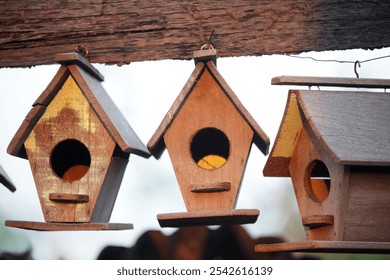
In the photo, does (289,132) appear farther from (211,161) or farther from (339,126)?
(211,161)

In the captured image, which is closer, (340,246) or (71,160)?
(340,246)

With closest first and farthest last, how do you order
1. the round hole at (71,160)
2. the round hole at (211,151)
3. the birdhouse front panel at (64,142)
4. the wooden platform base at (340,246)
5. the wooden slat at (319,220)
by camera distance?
the wooden platform base at (340,246)
the wooden slat at (319,220)
the birdhouse front panel at (64,142)
the round hole at (71,160)
the round hole at (211,151)

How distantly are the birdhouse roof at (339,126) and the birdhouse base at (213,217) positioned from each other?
264 mm

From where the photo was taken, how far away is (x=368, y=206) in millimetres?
1866

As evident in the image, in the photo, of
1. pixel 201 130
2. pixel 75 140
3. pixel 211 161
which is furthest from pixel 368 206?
pixel 75 140

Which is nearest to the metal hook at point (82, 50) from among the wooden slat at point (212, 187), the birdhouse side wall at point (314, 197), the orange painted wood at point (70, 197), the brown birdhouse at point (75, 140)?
the brown birdhouse at point (75, 140)

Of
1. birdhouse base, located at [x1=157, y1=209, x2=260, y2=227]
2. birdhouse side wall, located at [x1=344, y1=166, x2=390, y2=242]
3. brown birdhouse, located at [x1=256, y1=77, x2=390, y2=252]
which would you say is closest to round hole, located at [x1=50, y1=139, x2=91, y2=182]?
birdhouse base, located at [x1=157, y1=209, x2=260, y2=227]

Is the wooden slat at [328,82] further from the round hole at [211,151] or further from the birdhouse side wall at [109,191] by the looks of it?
the birdhouse side wall at [109,191]

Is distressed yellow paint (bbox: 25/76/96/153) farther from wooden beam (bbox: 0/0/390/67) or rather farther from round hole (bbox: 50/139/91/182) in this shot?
wooden beam (bbox: 0/0/390/67)

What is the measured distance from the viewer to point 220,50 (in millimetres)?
2377

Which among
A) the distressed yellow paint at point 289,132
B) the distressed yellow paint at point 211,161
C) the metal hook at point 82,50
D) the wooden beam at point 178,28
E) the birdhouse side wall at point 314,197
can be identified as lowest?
the birdhouse side wall at point 314,197

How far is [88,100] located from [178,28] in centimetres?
53

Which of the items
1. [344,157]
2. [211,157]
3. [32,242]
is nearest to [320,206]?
[344,157]

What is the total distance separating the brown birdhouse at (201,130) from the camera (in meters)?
1.94
